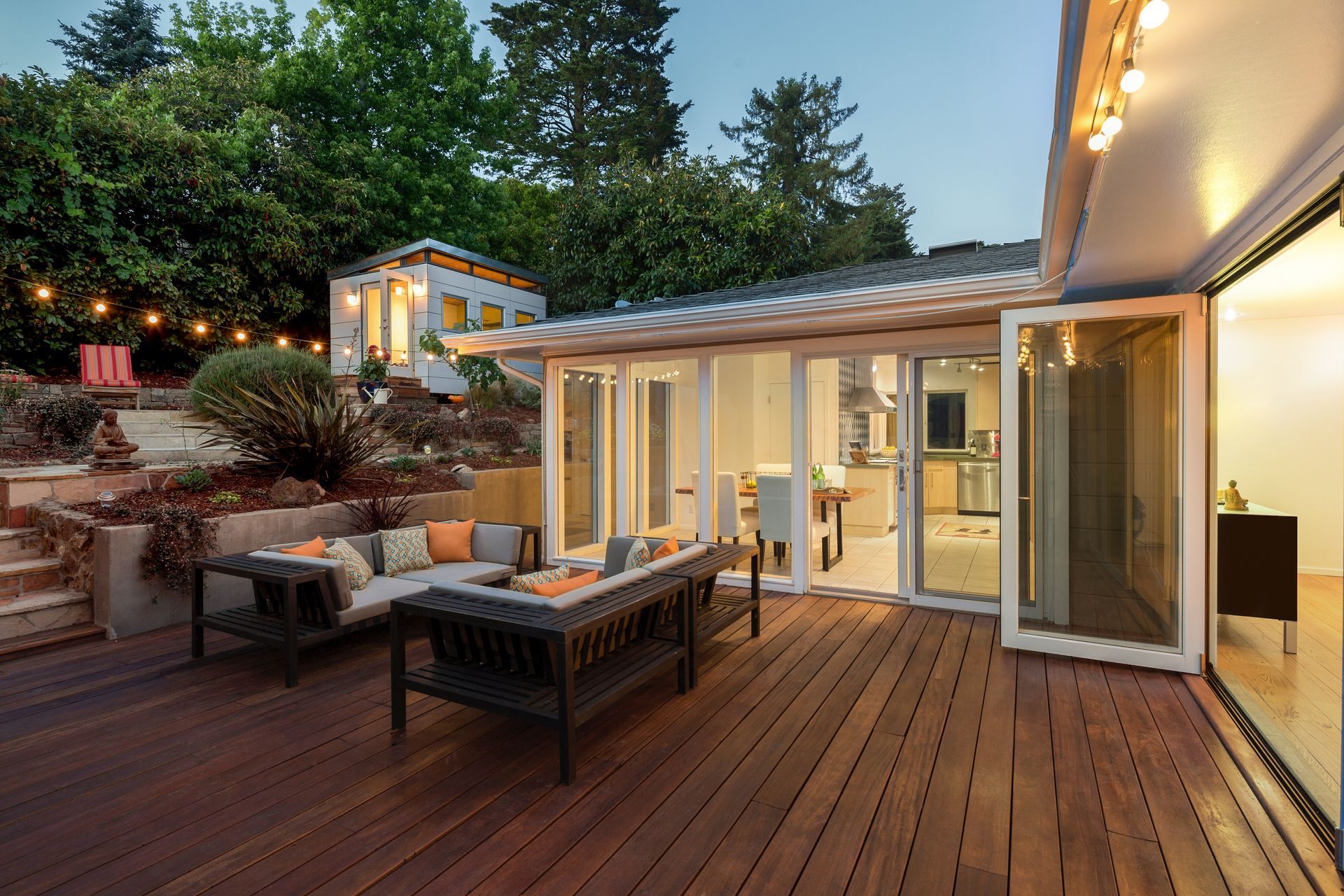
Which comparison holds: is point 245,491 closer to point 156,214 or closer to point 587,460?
point 587,460

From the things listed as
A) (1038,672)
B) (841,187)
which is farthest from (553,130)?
(1038,672)

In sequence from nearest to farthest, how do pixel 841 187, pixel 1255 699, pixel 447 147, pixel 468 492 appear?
1. pixel 1255 699
2. pixel 468 492
3. pixel 447 147
4. pixel 841 187

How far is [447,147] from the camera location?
17203 millimetres

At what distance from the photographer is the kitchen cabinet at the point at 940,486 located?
496 cm

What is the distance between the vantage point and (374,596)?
3996 mm

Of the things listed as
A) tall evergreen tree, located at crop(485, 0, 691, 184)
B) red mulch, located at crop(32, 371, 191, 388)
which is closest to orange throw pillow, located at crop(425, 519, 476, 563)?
red mulch, located at crop(32, 371, 191, 388)

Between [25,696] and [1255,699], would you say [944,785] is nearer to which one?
[1255,699]

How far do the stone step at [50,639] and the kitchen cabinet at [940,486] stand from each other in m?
5.79

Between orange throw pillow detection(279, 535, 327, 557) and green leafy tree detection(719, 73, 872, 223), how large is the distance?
18041 mm

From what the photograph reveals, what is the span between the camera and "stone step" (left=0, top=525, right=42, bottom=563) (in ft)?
15.4

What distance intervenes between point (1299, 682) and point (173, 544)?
6.77 meters

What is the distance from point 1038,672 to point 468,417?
337 inches

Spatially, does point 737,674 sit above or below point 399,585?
below

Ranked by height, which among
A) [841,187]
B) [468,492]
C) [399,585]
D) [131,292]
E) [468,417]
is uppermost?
[841,187]
